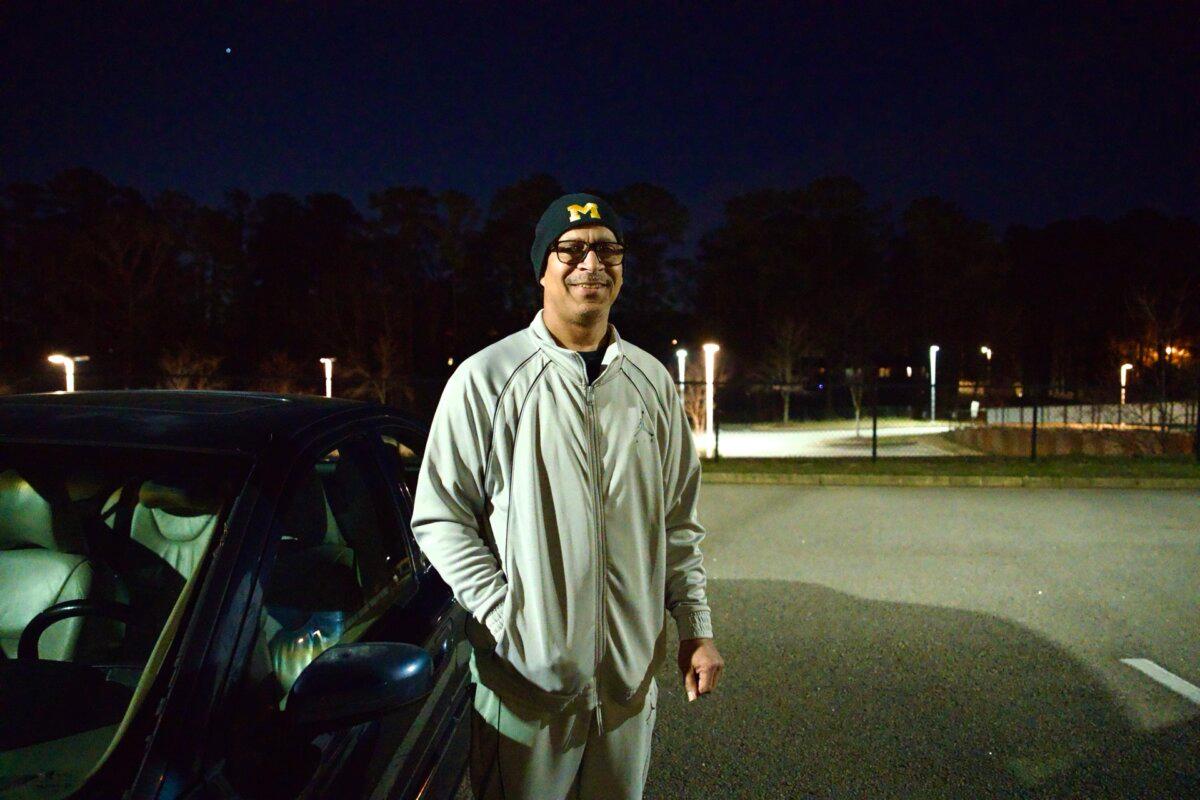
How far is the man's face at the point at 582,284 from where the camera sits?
1.91 m

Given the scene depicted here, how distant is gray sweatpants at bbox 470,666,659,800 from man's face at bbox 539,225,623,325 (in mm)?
866

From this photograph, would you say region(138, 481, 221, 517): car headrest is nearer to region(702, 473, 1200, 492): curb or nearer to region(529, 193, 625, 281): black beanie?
region(529, 193, 625, 281): black beanie

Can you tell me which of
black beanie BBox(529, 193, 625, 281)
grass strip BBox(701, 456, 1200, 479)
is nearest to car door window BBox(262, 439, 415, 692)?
black beanie BBox(529, 193, 625, 281)

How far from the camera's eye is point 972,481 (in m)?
12.2

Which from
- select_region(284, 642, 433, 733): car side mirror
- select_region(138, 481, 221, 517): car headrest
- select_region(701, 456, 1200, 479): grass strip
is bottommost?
select_region(701, 456, 1200, 479): grass strip

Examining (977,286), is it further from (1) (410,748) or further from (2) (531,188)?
(1) (410,748)

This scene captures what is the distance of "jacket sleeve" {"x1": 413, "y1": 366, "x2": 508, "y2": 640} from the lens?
1.74 metres

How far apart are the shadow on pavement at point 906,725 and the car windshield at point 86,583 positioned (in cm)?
211

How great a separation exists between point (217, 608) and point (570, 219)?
1111mm

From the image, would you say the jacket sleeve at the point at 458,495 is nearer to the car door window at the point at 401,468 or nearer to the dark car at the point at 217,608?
the dark car at the point at 217,608

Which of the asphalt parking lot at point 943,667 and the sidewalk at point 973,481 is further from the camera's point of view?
the sidewalk at point 973,481

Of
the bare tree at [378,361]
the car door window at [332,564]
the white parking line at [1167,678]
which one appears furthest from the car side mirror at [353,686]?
the bare tree at [378,361]

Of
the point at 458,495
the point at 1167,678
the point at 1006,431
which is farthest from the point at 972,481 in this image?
the point at 458,495

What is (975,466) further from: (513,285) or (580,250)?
(513,285)
